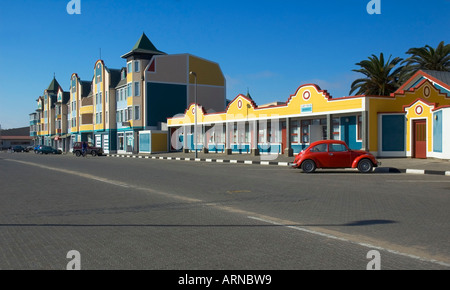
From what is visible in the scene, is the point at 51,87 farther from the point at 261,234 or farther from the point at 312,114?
the point at 261,234

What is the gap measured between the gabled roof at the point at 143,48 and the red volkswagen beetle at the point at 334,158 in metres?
39.2

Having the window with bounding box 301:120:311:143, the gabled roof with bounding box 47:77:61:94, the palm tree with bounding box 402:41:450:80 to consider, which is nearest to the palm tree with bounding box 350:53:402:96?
the palm tree with bounding box 402:41:450:80

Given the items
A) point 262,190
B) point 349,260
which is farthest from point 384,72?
point 349,260

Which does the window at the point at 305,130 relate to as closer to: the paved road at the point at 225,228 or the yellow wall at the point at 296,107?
the yellow wall at the point at 296,107

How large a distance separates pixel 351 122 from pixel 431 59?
693 inches

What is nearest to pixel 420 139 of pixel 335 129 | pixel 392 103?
pixel 392 103

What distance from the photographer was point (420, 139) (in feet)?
85.8

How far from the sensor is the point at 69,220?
827cm

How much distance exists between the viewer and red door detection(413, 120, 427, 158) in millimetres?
25859

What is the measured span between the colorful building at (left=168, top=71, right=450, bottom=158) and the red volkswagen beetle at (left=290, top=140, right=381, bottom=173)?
6263 mm

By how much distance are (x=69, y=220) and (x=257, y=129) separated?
1195 inches

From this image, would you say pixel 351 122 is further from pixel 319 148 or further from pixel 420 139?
pixel 319 148

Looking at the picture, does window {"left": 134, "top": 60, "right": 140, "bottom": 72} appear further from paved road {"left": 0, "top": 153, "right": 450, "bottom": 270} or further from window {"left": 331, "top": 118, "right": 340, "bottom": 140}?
paved road {"left": 0, "top": 153, "right": 450, "bottom": 270}

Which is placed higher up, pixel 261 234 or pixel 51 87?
pixel 51 87
